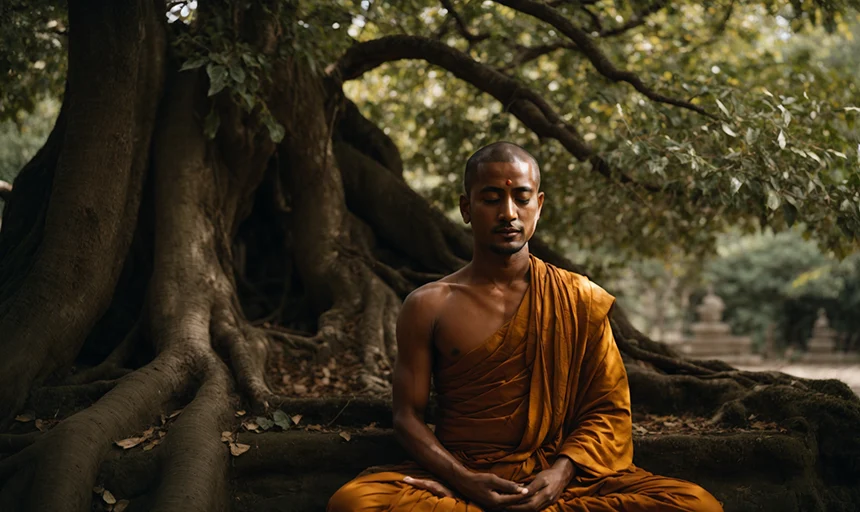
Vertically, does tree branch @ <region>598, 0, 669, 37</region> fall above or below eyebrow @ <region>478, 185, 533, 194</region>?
above

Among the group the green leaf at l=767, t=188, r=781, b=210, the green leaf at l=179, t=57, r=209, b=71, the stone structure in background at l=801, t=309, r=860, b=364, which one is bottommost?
the stone structure in background at l=801, t=309, r=860, b=364

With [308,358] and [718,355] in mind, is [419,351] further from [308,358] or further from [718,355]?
[718,355]

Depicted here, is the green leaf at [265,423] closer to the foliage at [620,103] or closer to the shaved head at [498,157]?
the shaved head at [498,157]

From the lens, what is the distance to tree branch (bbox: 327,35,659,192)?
19.8ft

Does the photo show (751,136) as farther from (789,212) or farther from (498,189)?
(498,189)

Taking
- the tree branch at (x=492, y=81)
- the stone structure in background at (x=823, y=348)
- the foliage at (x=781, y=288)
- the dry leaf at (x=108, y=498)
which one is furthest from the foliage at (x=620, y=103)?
the stone structure in background at (x=823, y=348)

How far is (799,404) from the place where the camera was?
4559 millimetres

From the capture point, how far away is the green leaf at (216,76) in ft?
15.6

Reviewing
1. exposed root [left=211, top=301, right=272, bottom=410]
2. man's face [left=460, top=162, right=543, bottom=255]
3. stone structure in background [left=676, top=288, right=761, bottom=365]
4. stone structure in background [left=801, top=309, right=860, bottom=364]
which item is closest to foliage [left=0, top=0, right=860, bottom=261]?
exposed root [left=211, top=301, right=272, bottom=410]

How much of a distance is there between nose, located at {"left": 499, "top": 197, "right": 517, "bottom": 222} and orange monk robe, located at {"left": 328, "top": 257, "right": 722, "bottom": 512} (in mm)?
295

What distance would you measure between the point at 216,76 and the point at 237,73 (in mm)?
145

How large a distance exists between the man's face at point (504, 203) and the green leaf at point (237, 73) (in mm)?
1857

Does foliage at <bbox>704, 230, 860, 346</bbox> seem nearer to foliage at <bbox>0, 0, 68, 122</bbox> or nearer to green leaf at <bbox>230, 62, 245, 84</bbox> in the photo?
foliage at <bbox>0, 0, 68, 122</bbox>

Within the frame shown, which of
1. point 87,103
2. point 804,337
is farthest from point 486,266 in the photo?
point 804,337
